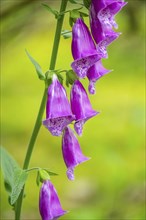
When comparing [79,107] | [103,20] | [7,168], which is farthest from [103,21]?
[7,168]

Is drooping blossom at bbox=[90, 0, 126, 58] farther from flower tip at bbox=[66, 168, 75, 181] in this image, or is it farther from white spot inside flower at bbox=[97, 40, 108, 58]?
flower tip at bbox=[66, 168, 75, 181]

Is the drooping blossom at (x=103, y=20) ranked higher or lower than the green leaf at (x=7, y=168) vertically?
higher

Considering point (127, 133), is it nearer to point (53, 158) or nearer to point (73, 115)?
point (53, 158)

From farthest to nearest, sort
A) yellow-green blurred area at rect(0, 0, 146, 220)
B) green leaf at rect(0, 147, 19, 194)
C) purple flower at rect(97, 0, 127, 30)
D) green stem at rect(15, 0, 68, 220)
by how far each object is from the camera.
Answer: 1. yellow-green blurred area at rect(0, 0, 146, 220)
2. green leaf at rect(0, 147, 19, 194)
3. green stem at rect(15, 0, 68, 220)
4. purple flower at rect(97, 0, 127, 30)

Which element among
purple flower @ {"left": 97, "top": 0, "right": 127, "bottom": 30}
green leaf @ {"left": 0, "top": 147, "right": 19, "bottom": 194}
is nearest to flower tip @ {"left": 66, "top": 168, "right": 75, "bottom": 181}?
green leaf @ {"left": 0, "top": 147, "right": 19, "bottom": 194}

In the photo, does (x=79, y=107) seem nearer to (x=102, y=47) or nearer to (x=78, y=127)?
(x=78, y=127)

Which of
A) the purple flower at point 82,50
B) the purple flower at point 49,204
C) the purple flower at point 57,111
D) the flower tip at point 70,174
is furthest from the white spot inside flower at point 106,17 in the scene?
the purple flower at point 49,204

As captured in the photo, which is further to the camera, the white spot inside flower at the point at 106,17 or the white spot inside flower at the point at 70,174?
the white spot inside flower at the point at 70,174

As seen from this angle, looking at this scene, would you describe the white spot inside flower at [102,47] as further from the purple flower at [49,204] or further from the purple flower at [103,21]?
the purple flower at [49,204]
